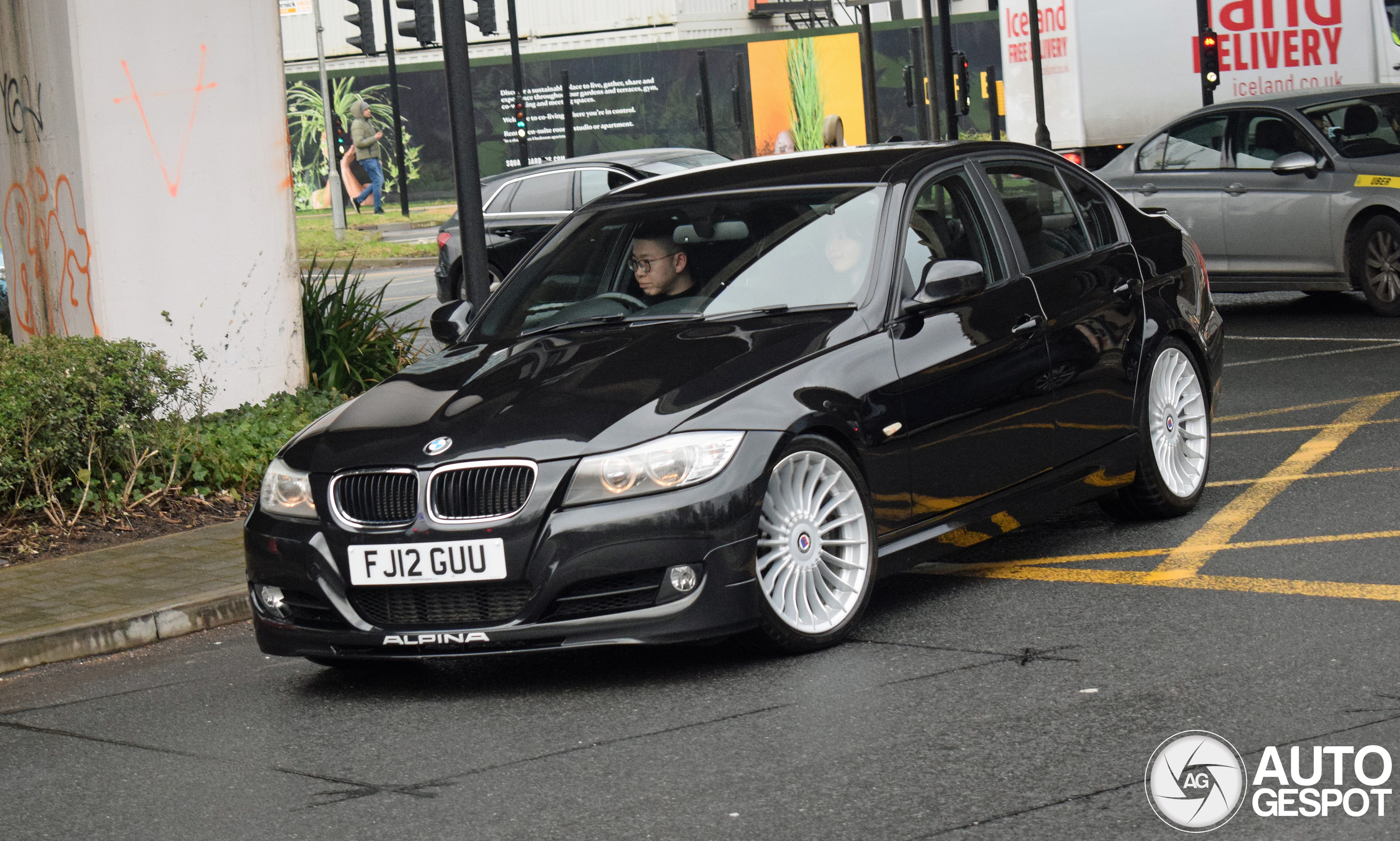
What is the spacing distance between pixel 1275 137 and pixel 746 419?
32.0ft

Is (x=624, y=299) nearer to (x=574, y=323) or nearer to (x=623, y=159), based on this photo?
(x=574, y=323)

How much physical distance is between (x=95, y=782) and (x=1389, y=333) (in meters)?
10.2

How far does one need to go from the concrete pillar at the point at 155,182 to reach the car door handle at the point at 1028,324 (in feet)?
16.9

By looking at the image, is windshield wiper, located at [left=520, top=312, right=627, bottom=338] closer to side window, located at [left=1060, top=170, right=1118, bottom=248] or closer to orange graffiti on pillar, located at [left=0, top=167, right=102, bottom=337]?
side window, located at [left=1060, top=170, right=1118, bottom=248]

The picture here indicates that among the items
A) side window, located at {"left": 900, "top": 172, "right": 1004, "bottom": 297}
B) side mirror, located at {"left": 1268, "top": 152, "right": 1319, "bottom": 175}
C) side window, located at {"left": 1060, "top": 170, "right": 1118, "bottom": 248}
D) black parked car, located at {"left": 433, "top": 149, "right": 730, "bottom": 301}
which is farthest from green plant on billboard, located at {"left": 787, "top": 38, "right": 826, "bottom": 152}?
side window, located at {"left": 900, "top": 172, "right": 1004, "bottom": 297}

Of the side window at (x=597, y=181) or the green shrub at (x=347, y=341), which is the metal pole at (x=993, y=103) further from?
the green shrub at (x=347, y=341)

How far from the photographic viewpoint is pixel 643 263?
21.8ft

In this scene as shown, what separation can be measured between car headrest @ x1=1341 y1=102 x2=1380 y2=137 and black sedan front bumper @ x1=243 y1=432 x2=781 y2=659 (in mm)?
9790

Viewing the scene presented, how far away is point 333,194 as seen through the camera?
36500mm

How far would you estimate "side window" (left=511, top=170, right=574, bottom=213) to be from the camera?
1916 centimetres

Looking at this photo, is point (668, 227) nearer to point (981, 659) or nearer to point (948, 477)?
point (948, 477)

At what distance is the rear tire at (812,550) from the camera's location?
18.2 feet

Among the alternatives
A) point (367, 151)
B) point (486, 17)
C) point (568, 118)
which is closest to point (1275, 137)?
point (486, 17)

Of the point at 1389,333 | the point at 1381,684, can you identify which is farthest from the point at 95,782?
the point at 1389,333
